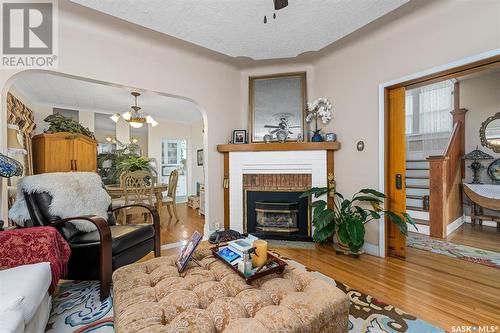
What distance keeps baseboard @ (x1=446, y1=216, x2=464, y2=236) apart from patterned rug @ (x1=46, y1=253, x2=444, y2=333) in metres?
2.75

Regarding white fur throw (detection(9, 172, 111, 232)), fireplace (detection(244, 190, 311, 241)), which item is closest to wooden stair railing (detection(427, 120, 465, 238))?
fireplace (detection(244, 190, 311, 241))

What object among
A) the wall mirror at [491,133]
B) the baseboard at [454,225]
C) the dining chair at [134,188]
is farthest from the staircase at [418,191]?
the dining chair at [134,188]

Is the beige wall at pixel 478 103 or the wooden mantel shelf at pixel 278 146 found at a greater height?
the beige wall at pixel 478 103

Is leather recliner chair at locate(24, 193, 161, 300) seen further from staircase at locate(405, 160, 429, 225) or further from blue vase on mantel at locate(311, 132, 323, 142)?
staircase at locate(405, 160, 429, 225)

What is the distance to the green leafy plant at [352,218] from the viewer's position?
247cm

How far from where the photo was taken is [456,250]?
9.45 feet

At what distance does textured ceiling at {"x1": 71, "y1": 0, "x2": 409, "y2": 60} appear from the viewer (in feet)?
6.82

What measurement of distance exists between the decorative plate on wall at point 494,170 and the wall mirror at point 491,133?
213 millimetres

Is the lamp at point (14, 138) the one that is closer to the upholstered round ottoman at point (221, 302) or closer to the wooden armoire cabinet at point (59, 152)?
the wooden armoire cabinet at point (59, 152)

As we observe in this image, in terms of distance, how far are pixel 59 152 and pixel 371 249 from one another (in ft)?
15.4

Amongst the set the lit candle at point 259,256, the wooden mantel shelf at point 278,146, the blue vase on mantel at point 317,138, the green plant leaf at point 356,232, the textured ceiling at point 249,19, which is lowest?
the green plant leaf at point 356,232

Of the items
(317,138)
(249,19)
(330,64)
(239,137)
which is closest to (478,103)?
(330,64)

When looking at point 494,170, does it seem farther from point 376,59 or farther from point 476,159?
point 376,59

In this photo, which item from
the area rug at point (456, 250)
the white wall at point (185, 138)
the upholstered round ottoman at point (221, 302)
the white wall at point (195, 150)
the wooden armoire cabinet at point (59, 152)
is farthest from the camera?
the white wall at point (195, 150)
